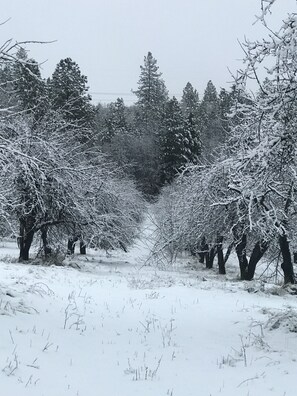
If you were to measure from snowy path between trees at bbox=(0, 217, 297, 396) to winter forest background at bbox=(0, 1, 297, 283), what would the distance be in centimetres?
177

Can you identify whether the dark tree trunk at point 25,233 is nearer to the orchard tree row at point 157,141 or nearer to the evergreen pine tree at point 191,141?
the orchard tree row at point 157,141

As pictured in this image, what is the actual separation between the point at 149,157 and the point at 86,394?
53.7 meters

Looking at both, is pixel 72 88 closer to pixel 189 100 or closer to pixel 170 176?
pixel 170 176

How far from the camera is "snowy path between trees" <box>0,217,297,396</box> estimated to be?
5082 mm

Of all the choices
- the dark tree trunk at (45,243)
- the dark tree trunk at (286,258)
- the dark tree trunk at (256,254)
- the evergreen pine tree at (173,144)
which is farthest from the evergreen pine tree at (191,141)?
the dark tree trunk at (286,258)

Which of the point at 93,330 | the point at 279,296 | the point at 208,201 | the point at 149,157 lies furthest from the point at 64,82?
the point at 93,330

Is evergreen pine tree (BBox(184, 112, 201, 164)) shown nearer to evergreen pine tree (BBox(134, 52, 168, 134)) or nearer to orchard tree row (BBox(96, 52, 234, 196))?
orchard tree row (BBox(96, 52, 234, 196))

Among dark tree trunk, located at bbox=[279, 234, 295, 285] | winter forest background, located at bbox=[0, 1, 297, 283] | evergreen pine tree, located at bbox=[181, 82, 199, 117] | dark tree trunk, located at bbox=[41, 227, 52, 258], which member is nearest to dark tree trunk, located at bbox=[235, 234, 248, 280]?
winter forest background, located at bbox=[0, 1, 297, 283]

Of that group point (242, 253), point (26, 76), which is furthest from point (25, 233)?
point (26, 76)

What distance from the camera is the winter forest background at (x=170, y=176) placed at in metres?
6.10

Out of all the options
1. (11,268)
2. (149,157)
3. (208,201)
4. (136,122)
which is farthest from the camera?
(136,122)

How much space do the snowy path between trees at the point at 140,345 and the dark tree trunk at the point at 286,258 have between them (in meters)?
2.33

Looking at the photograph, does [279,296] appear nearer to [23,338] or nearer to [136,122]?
[23,338]

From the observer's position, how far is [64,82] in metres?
49.1
